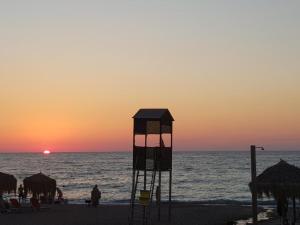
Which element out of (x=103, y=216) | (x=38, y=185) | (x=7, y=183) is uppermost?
(x=7, y=183)

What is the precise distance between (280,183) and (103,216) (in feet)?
38.1

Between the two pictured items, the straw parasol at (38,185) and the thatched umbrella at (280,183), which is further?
the straw parasol at (38,185)

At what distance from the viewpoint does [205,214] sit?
30984 millimetres

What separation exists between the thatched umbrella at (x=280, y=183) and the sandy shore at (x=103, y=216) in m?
6.95

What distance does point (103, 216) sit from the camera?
28422mm

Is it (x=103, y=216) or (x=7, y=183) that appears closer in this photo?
(x=103, y=216)

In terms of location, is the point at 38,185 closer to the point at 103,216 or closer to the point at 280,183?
the point at 103,216

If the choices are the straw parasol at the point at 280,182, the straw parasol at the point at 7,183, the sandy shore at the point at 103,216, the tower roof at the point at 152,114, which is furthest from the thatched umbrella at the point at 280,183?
the straw parasol at the point at 7,183

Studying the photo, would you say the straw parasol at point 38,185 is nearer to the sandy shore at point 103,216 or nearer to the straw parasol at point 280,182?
the sandy shore at point 103,216

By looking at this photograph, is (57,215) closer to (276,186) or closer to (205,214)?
(205,214)

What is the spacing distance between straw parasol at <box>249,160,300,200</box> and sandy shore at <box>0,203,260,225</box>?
696 centimetres

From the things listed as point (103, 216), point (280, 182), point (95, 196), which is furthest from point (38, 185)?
point (280, 182)

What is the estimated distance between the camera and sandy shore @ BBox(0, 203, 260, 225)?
25720 millimetres

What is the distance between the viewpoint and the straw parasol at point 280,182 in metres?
19.7
